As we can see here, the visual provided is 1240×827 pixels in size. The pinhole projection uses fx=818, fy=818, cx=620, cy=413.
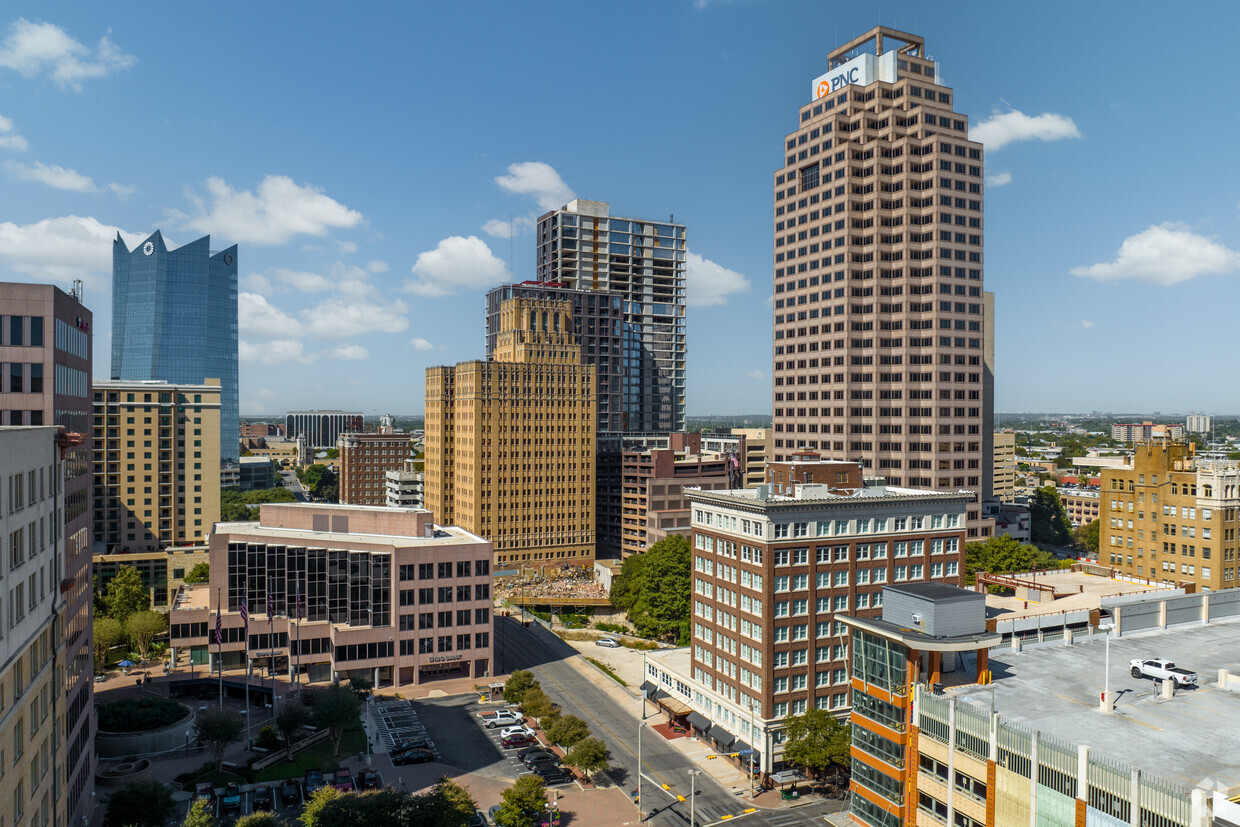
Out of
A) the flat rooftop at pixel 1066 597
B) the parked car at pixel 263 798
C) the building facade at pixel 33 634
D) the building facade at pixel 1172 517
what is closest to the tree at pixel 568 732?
the parked car at pixel 263 798

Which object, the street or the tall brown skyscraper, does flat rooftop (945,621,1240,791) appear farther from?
the tall brown skyscraper

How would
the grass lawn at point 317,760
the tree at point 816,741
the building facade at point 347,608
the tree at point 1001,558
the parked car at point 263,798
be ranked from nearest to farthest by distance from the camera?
the parked car at point 263,798 → the tree at point 816,741 → the grass lawn at point 317,760 → the building facade at point 347,608 → the tree at point 1001,558

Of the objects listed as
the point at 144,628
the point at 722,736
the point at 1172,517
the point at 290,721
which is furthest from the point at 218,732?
the point at 1172,517

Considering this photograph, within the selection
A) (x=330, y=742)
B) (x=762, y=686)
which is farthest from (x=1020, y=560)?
(x=330, y=742)

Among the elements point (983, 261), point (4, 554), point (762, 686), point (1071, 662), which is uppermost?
point (983, 261)

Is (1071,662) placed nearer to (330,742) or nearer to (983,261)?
(330,742)

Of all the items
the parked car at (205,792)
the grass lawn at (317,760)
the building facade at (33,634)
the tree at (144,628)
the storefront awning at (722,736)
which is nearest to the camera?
the building facade at (33,634)

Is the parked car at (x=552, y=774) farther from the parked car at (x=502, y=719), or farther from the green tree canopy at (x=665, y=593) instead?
the green tree canopy at (x=665, y=593)
